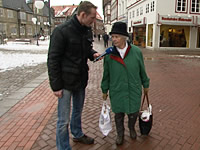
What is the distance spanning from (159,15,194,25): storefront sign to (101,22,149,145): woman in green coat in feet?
62.5

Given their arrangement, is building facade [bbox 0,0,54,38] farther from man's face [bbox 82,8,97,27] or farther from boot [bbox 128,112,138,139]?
man's face [bbox 82,8,97,27]

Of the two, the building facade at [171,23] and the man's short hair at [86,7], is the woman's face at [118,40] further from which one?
the building facade at [171,23]

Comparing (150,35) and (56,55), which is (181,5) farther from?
(56,55)

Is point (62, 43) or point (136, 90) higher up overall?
point (62, 43)

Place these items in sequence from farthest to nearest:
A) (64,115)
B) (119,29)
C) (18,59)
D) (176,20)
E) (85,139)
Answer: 1. (176,20)
2. (18,59)
3. (85,139)
4. (119,29)
5. (64,115)

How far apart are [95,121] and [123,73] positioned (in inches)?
59.7

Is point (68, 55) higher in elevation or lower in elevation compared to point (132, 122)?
higher

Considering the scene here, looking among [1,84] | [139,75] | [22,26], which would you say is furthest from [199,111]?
[22,26]

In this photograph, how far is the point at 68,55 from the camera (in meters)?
2.47

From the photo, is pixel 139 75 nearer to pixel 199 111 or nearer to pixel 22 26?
pixel 199 111

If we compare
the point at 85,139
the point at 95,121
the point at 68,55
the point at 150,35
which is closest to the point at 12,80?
the point at 95,121

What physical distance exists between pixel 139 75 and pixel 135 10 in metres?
26.0

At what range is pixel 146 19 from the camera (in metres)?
23.1

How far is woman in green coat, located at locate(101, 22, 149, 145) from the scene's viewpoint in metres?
2.83
